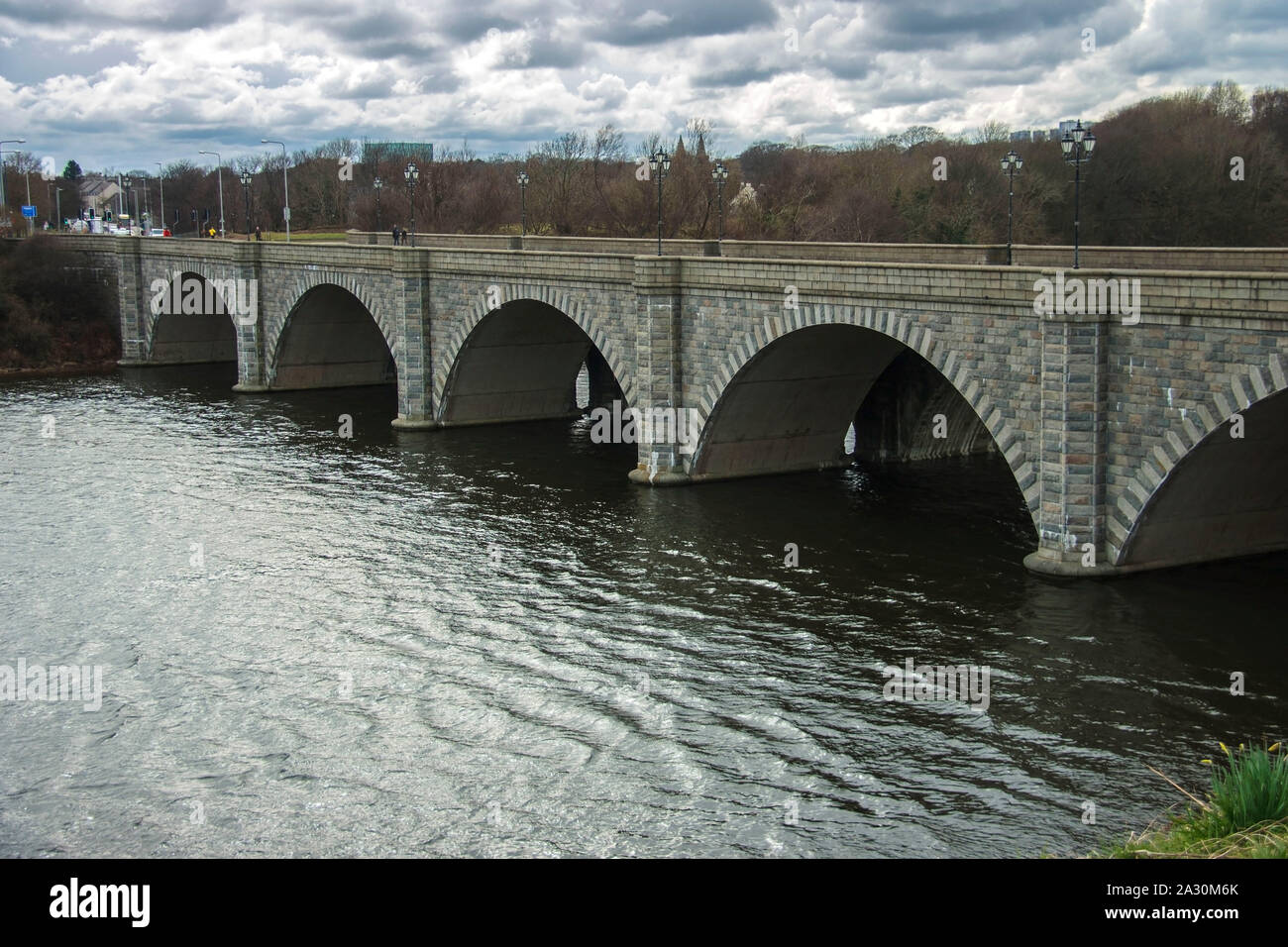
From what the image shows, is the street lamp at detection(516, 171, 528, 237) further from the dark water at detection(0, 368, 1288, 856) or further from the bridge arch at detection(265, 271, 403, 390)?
the dark water at detection(0, 368, 1288, 856)

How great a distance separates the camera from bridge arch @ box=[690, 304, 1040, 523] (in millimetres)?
34156

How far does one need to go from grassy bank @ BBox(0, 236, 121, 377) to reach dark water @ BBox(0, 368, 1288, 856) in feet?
136

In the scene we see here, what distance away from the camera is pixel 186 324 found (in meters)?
77.0

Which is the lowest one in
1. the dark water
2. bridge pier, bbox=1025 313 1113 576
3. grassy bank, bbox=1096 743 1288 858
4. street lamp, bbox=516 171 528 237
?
the dark water

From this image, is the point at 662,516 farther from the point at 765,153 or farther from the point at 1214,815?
the point at 765,153

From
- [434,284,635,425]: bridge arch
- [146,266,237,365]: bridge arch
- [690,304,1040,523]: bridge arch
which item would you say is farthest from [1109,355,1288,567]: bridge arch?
[146,266,237,365]: bridge arch

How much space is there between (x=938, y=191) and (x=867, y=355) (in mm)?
47811

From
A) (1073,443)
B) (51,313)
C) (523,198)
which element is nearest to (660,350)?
(1073,443)

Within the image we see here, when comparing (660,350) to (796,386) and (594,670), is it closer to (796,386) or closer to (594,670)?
(796,386)

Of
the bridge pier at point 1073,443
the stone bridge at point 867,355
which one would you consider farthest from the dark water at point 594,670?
the stone bridge at point 867,355

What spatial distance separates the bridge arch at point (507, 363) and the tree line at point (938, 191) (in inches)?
606

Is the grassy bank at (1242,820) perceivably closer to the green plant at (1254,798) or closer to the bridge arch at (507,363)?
the green plant at (1254,798)

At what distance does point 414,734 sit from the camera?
69.5ft

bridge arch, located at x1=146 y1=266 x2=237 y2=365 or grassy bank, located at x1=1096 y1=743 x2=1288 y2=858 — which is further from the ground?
bridge arch, located at x1=146 y1=266 x2=237 y2=365
